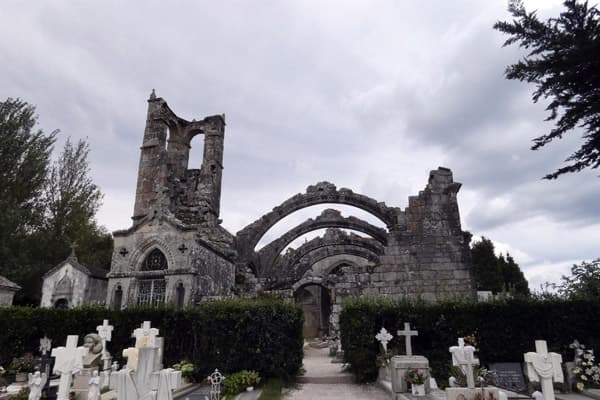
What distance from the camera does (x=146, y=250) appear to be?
1226 cm

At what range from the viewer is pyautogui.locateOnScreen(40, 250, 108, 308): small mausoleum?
42.9ft

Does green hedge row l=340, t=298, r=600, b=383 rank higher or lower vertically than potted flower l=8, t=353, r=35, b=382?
higher

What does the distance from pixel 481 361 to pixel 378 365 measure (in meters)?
2.29

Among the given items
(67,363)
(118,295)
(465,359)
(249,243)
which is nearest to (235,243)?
(249,243)

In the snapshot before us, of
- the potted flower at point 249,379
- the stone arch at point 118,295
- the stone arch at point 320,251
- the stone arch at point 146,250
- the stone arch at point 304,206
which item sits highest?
the stone arch at point 304,206

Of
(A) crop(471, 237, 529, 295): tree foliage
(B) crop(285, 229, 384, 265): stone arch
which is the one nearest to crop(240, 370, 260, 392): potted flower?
(B) crop(285, 229, 384, 265): stone arch

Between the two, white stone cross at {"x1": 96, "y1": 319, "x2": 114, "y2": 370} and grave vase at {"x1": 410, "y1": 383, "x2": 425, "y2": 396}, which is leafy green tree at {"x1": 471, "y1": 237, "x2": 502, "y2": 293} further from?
white stone cross at {"x1": 96, "y1": 319, "x2": 114, "y2": 370}

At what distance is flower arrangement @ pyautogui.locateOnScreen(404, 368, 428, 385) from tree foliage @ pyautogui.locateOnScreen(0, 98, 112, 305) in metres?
17.9

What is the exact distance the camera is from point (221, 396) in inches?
278

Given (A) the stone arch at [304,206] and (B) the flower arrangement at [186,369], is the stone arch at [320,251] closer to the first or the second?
(A) the stone arch at [304,206]

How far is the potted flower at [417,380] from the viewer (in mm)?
6273

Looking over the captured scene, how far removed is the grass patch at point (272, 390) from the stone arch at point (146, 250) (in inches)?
244

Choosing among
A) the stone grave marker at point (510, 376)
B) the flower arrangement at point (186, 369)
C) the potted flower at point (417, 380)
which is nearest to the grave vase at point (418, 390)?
the potted flower at point (417, 380)

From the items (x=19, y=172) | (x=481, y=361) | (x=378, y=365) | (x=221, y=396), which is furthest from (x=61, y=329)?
(x=19, y=172)
